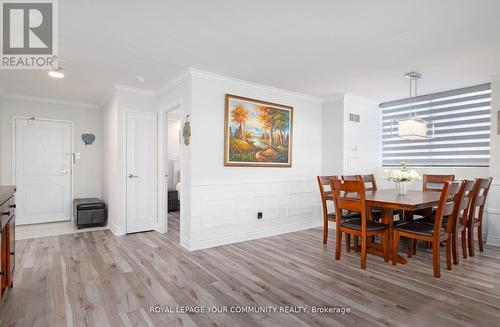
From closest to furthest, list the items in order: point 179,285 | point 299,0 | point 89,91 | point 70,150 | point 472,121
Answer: point 299,0
point 179,285
point 472,121
point 89,91
point 70,150

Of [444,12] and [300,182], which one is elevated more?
[444,12]

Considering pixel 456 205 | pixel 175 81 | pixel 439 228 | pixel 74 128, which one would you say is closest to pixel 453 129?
pixel 456 205

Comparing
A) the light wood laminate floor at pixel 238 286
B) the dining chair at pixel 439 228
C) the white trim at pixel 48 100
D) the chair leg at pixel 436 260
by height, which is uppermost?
the white trim at pixel 48 100

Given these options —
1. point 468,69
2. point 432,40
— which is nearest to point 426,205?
point 432,40

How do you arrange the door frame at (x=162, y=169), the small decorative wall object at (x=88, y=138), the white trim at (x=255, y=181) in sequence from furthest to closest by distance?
1. the small decorative wall object at (x=88, y=138)
2. the door frame at (x=162, y=169)
3. the white trim at (x=255, y=181)

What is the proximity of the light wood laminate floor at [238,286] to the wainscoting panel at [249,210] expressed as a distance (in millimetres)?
279

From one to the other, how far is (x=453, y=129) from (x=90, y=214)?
610 cm

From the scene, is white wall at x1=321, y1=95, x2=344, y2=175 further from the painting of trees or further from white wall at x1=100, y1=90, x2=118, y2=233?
white wall at x1=100, y1=90, x2=118, y2=233

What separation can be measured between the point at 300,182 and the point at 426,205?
2.15 metres

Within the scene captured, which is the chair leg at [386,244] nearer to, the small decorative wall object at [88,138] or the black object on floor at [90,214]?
the black object on floor at [90,214]

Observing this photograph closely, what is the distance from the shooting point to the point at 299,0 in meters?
2.05

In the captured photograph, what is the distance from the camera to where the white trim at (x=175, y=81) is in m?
3.61

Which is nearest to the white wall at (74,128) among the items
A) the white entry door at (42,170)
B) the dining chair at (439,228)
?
the white entry door at (42,170)

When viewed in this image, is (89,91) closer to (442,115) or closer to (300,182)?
(300,182)
